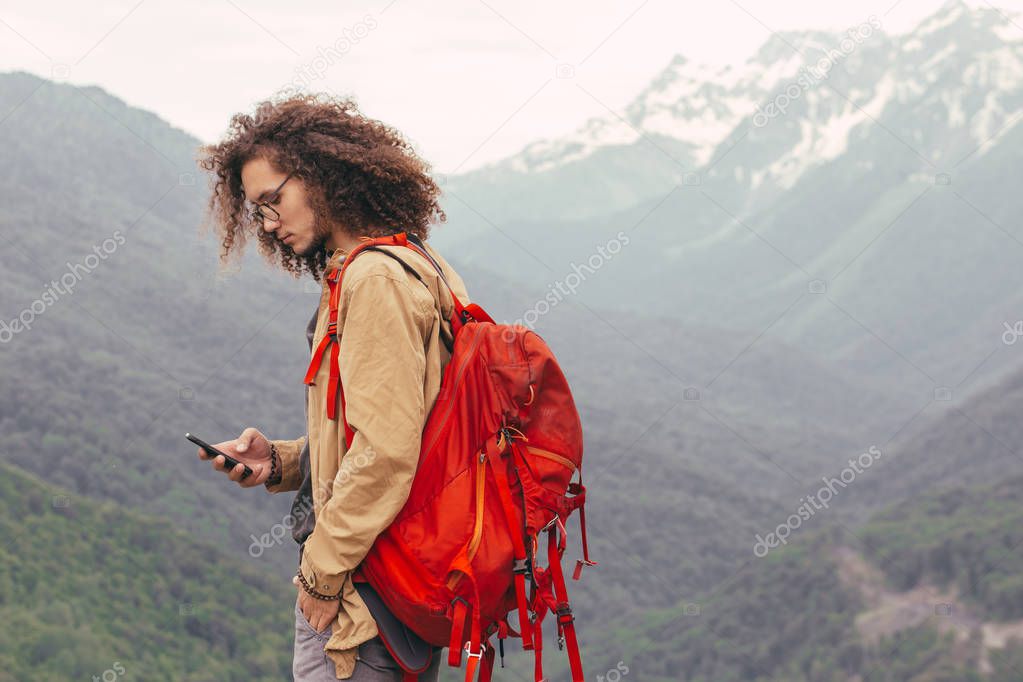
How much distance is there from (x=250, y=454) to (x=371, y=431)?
2.41 ft

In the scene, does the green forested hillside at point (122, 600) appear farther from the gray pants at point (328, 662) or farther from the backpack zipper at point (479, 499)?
the backpack zipper at point (479, 499)

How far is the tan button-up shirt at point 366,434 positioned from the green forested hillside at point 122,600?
18397 millimetres

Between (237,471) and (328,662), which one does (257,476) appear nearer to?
(237,471)

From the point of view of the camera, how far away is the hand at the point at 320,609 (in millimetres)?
2412

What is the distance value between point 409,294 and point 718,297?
178491 mm

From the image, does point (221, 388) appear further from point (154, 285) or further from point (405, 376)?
point (405, 376)

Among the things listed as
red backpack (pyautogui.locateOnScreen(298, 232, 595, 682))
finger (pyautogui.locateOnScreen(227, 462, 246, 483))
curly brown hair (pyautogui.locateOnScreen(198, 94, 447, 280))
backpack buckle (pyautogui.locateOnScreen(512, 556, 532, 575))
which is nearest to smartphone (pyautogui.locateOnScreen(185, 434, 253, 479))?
finger (pyautogui.locateOnScreen(227, 462, 246, 483))

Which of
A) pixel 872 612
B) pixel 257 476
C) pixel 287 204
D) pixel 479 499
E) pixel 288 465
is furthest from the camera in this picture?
pixel 872 612

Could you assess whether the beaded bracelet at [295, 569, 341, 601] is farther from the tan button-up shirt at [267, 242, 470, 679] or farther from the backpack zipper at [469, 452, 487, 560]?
the backpack zipper at [469, 452, 487, 560]

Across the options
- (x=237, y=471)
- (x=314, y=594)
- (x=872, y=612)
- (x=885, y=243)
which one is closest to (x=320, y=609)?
(x=314, y=594)

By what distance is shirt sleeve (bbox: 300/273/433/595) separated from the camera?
234 centimetres

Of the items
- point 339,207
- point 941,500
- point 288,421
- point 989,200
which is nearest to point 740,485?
point 941,500

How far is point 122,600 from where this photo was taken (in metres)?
25.5

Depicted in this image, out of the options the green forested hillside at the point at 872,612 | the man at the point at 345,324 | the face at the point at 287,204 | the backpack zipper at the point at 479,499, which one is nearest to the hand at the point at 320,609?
the man at the point at 345,324
